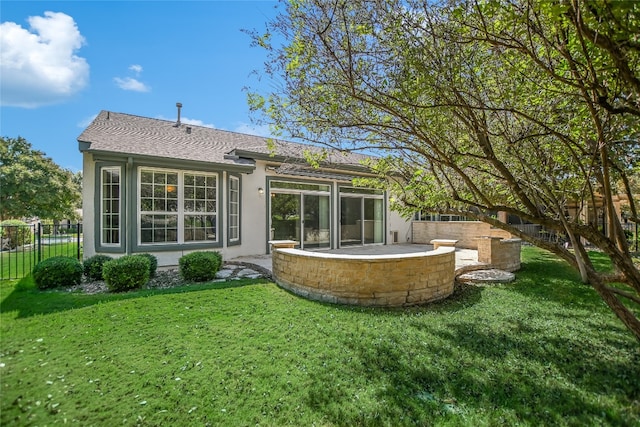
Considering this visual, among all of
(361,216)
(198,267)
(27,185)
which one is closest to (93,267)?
(198,267)

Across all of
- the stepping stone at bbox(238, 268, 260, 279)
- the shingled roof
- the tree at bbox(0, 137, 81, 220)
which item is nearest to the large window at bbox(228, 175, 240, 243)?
the shingled roof

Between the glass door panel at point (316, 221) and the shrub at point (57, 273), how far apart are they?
738 cm

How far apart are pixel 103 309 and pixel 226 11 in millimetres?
5825

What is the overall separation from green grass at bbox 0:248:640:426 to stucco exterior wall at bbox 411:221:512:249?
26.2ft

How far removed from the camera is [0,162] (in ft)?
66.5

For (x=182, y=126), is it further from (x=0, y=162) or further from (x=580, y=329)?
(x=0, y=162)

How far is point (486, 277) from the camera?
845 cm

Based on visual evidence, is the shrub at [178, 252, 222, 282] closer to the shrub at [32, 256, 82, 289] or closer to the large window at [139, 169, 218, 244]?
the large window at [139, 169, 218, 244]

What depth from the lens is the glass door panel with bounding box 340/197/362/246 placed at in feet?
44.8

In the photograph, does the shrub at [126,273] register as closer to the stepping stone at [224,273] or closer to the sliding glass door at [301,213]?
the stepping stone at [224,273]

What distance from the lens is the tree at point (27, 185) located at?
61.9 feet

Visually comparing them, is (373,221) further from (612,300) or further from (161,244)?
(612,300)

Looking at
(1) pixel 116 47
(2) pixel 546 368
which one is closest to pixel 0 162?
(1) pixel 116 47

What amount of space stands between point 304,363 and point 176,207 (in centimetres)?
747
